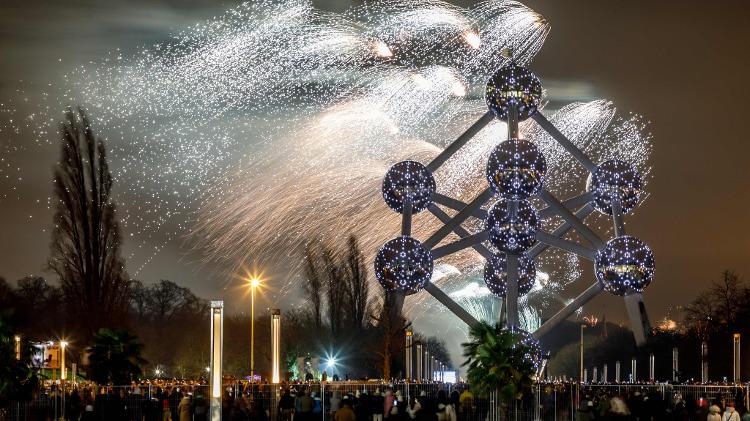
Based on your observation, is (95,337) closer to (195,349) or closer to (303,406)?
(303,406)

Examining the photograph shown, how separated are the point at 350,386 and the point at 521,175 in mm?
8202

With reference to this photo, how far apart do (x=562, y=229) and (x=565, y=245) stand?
4.35ft

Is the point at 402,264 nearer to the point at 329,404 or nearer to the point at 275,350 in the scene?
the point at 329,404

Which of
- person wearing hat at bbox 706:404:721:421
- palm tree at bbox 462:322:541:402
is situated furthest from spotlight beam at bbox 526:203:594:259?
person wearing hat at bbox 706:404:721:421

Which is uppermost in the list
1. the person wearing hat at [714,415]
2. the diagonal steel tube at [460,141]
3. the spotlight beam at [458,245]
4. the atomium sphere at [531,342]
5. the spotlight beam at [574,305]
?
the diagonal steel tube at [460,141]

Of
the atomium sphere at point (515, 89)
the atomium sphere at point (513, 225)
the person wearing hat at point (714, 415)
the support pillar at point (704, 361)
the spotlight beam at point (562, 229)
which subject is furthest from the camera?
the support pillar at point (704, 361)

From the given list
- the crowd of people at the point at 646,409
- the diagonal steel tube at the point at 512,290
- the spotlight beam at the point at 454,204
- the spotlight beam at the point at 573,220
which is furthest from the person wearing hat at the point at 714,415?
the spotlight beam at the point at 454,204

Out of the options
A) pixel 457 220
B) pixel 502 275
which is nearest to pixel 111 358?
pixel 457 220

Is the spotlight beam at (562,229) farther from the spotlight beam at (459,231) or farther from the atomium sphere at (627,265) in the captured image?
the atomium sphere at (627,265)

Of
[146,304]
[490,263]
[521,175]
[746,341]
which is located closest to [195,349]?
[146,304]

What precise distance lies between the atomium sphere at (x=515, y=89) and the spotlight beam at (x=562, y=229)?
486cm

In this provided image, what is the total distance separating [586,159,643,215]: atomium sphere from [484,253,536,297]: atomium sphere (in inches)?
140

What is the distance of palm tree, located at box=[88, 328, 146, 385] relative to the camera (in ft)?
123

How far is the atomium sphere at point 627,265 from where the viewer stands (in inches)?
1571
